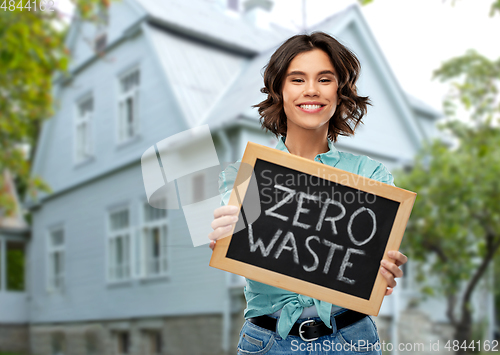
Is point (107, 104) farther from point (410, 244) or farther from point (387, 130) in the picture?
point (410, 244)

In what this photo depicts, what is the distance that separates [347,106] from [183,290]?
723cm

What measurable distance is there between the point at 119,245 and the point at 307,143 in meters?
9.16

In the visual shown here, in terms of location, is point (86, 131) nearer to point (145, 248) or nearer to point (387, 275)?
point (145, 248)

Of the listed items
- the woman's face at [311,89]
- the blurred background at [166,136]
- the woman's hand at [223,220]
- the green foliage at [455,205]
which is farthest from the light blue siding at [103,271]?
the woman's hand at [223,220]

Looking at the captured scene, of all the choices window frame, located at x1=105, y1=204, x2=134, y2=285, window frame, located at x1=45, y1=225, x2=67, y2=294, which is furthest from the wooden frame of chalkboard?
window frame, located at x1=45, y1=225, x2=67, y2=294

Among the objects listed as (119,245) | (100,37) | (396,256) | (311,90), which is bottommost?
(119,245)

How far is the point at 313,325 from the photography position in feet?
4.47

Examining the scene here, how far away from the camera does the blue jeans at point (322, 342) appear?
1.36 meters

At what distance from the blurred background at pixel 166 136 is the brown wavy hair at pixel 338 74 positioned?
16.0ft

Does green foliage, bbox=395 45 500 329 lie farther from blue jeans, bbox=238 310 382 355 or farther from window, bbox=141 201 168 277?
blue jeans, bbox=238 310 382 355

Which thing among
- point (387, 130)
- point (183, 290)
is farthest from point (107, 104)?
point (387, 130)

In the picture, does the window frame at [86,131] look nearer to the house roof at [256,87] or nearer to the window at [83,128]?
the window at [83,128]

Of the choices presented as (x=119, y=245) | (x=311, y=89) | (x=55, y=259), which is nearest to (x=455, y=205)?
(x=119, y=245)

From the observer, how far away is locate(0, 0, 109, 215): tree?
5.73 m
